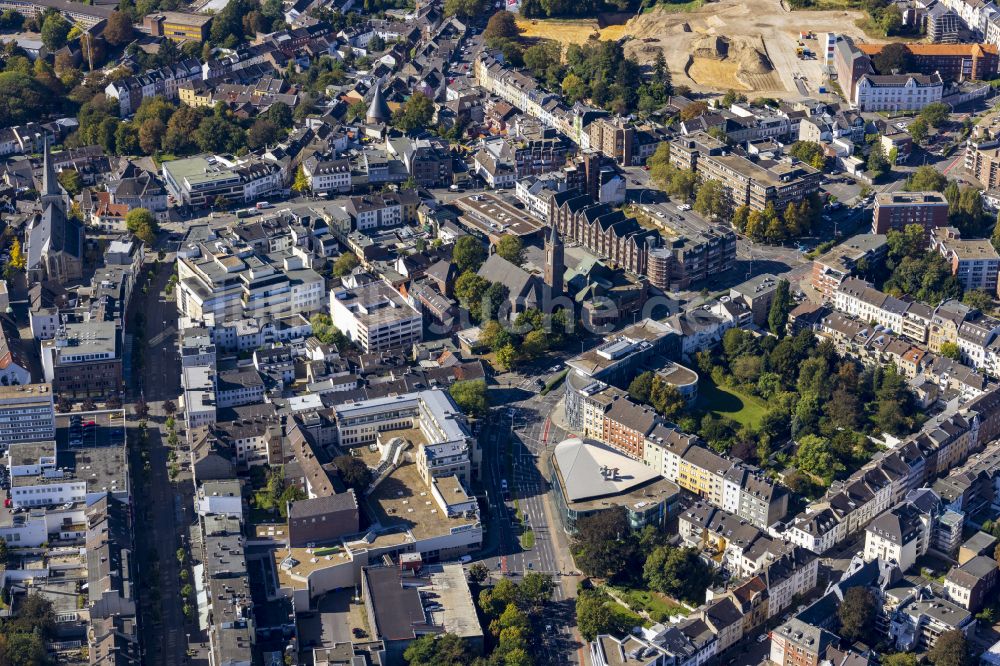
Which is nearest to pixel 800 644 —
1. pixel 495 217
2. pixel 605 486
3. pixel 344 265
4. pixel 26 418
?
pixel 605 486

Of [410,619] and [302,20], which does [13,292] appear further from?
[302,20]

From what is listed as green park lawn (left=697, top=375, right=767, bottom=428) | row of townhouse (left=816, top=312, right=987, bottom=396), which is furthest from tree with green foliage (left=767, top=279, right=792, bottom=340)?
green park lawn (left=697, top=375, right=767, bottom=428)

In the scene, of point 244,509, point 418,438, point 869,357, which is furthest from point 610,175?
point 244,509

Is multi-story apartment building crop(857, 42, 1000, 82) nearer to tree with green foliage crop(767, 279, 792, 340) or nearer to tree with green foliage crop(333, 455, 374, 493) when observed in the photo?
tree with green foliage crop(767, 279, 792, 340)

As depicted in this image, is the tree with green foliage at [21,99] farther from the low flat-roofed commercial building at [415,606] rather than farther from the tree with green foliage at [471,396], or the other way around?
the low flat-roofed commercial building at [415,606]

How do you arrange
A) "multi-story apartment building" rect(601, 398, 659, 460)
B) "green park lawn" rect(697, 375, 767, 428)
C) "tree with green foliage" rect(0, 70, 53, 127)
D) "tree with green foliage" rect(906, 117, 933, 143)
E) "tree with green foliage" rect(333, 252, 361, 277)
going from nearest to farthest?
"multi-story apartment building" rect(601, 398, 659, 460), "green park lawn" rect(697, 375, 767, 428), "tree with green foliage" rect(333, 252, 361, 277), "tree with green foliage" rect(906, 117, 933, 143), "tree with green foliage" rect(0, 70, 53, 127)

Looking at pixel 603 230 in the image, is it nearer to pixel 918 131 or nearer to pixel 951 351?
pixel 951 351
